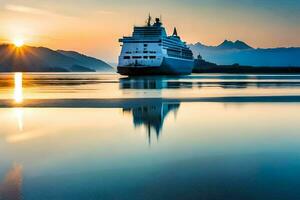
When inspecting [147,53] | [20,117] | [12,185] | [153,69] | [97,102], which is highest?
[147,53]

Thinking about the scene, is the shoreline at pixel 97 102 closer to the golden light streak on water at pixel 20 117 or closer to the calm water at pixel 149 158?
the golden light streak on water at pixel 20 117

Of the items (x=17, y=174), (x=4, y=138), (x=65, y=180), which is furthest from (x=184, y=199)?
(x=4, y=138)

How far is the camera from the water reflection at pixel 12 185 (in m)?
7.23

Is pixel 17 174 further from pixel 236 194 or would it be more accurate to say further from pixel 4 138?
pixel 4 138

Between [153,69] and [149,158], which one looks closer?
[149,158]

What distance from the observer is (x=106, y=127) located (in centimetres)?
1609

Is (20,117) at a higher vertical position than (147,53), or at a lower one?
lower

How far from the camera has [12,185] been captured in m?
7.91

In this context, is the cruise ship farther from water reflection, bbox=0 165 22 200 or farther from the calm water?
water reflection, bbox=0 165 22 200

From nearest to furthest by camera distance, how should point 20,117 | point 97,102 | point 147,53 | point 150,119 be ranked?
point 150,119 < point 20,117 < point 97,102 < point 147,53

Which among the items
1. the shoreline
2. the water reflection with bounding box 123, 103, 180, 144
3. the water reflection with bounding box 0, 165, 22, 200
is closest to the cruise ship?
the shoreline

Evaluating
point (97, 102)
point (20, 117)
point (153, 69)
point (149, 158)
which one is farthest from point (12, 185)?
point (153, 69)

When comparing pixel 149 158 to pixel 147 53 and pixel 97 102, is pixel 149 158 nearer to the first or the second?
pixel 97 102

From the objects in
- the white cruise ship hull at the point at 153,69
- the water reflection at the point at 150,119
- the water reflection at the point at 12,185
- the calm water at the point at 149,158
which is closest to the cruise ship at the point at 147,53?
the white cruise ship hull at the point at 153,69
